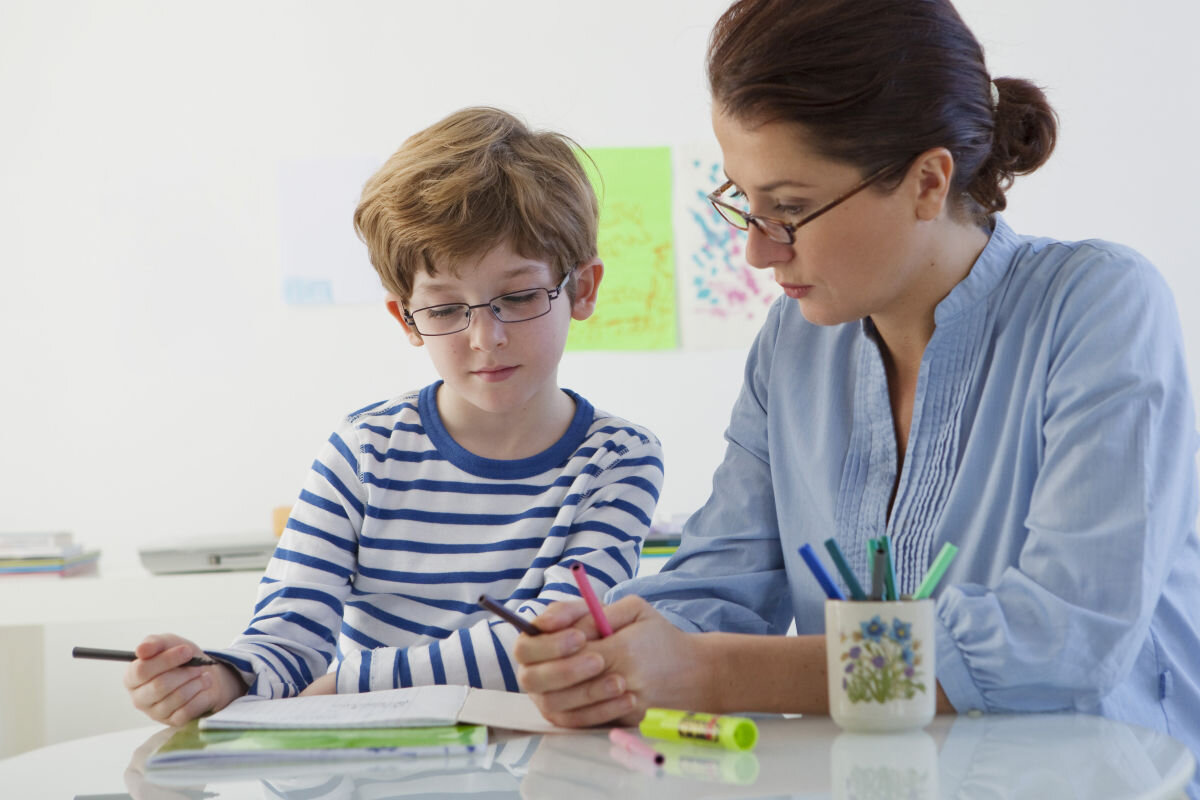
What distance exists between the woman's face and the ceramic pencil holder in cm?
37

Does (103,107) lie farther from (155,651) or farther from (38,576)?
(155,651)

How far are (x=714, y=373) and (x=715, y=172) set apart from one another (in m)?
0.49

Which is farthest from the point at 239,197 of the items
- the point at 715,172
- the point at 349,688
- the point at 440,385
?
the point at 349,688

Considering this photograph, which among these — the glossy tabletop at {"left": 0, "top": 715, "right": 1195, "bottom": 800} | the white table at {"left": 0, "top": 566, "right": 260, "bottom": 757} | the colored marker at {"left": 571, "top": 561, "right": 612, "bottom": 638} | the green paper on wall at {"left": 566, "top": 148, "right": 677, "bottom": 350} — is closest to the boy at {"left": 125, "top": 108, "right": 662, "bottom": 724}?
the colored marker at {"left": 571, "top": 561, "right": 612, "bottom": 638}

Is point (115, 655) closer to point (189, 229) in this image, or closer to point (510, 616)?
point (510, 616)

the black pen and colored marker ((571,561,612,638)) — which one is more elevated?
colored marker ((571,561,612,638))

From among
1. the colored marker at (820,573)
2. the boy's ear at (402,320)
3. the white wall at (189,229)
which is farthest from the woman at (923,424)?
the white wall at (189,229)

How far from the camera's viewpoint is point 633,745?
85 centimetres

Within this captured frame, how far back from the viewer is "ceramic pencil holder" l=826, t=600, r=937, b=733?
2.71ft

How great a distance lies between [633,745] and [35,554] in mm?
1949

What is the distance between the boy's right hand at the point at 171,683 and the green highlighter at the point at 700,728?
1.34ft

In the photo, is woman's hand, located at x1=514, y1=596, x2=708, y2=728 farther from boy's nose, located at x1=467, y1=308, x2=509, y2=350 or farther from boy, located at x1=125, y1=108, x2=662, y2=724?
boy's nose, located at x1=467, y1=308, x2=509, y2=350

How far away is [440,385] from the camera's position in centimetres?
152

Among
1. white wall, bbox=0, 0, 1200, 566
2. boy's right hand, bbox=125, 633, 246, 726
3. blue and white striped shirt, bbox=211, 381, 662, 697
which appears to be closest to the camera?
boy's right hand, bbox=125, 633, 246, 726
